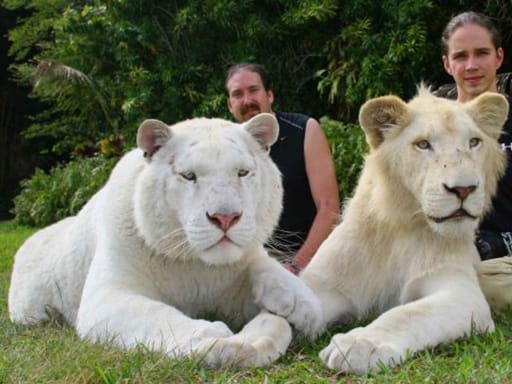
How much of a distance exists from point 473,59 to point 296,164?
1.37m

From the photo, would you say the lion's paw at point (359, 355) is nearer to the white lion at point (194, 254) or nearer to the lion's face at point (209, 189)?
the white lion at point (194, 254)

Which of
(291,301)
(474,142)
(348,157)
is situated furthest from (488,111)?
(348,157)

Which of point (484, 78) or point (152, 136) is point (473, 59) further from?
point (152, 136)

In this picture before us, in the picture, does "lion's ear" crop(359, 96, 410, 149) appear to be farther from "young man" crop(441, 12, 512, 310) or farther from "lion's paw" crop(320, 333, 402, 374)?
"lion's paw" crop(320, 333, 402, 374)

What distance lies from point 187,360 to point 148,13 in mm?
10484

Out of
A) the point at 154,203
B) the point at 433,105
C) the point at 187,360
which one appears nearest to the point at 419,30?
the point at 433,105

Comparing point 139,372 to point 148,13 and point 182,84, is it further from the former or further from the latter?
point 148,13

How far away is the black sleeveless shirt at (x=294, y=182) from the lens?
5043 mm

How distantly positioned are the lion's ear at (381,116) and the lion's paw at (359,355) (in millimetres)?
1118

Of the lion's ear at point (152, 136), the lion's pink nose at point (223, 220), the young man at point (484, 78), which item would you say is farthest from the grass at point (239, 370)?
the young man at point (484, 78)

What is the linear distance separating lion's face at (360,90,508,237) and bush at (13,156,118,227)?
9194 millimetres

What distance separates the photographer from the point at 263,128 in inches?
128

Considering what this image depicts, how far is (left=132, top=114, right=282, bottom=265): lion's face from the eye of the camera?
9.15ft

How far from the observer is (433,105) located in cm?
328
